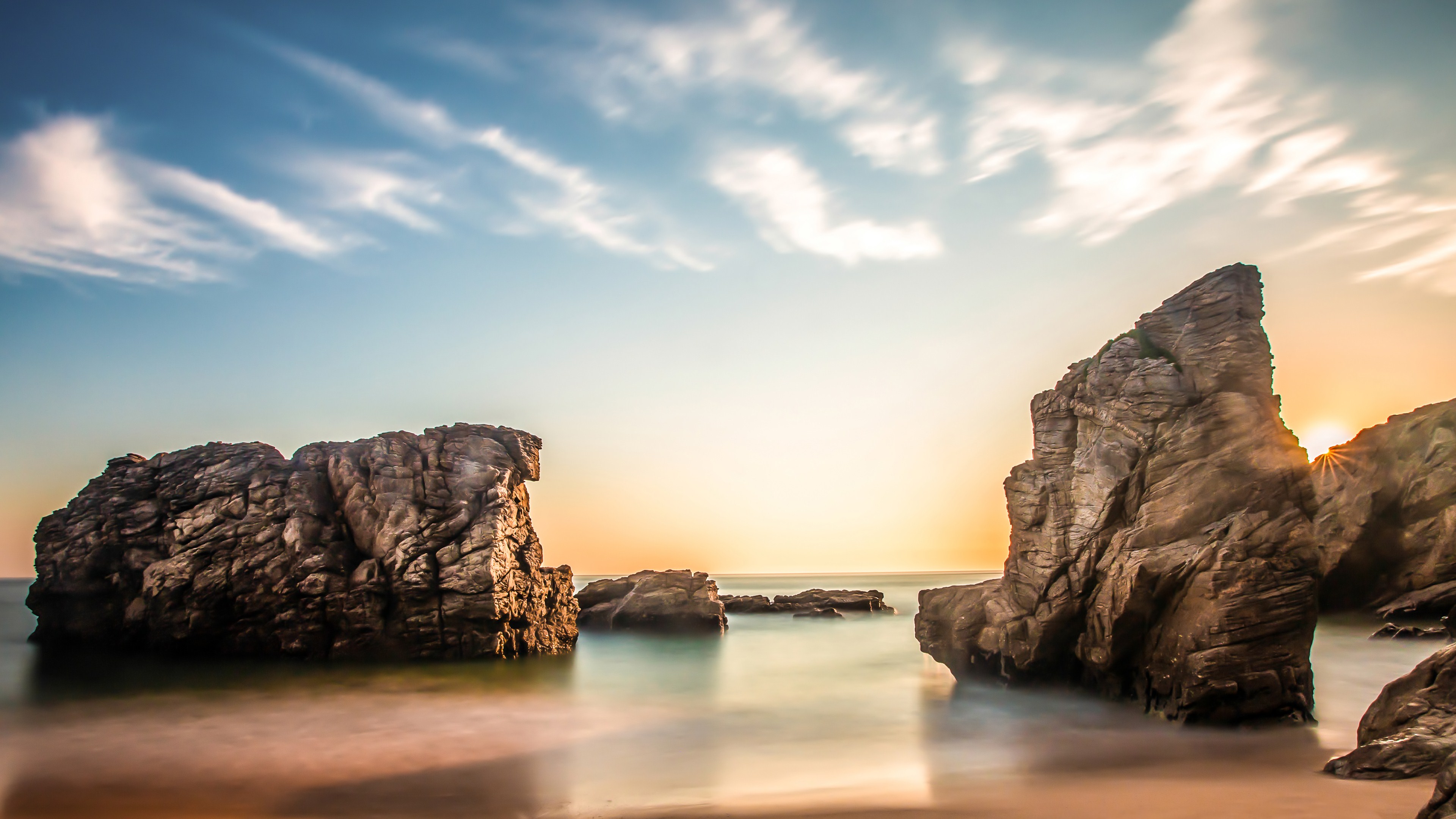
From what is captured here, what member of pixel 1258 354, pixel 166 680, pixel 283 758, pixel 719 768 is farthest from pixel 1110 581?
pixel 166 680

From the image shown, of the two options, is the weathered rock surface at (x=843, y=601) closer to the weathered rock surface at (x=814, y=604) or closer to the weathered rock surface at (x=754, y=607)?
the weathered rock surface at (x=814, y=604)

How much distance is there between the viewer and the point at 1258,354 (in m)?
18.8

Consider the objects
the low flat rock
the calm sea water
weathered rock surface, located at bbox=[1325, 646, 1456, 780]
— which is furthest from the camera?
the low flat rock

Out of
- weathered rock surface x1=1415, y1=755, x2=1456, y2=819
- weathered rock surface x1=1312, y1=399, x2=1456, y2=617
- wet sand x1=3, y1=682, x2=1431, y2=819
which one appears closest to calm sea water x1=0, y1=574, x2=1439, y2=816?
wet sand x1=3, y1=682, x2=1431, y2=819

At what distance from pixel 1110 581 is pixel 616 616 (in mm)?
41027

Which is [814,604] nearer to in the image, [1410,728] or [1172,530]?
[1172,530]

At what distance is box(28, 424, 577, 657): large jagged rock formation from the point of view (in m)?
32.8

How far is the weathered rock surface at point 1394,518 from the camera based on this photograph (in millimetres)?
38312

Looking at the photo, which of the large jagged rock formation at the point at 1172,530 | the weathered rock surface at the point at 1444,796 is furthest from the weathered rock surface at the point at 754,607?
the weathered rock surface at the point at 1444,796

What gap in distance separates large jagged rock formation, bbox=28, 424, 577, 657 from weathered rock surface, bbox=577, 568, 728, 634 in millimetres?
15941

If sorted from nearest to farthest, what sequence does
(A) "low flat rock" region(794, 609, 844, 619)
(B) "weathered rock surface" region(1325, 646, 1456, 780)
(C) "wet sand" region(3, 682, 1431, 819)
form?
(B) "weathered rock surface" region(1325, 646, 1456, 780) → (C) "wet sand" region(3, 682, 1431, 819) → (A) "low flat rock" region(794, 609, 844, 619)

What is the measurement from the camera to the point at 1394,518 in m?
40.4

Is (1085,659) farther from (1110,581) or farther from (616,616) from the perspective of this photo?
(616,616)

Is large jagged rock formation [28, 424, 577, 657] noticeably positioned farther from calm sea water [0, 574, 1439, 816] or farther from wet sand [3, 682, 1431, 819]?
wet sand [3, 682, 1431, 819]
